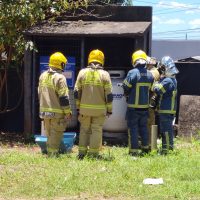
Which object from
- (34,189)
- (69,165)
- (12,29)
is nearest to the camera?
(34,189)

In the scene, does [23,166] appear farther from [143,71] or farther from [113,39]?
[113,39]

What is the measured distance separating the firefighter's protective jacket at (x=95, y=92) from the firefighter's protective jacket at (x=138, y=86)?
52 centimetres

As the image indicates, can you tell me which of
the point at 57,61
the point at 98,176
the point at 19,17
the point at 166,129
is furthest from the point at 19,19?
the point at 98,176

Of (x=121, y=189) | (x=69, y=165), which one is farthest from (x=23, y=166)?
(x=121, y=189)

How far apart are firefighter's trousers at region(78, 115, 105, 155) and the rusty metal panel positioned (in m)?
3.38

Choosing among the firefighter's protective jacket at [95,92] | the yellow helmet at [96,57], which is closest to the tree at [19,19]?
the yellow helmet at [96,57]

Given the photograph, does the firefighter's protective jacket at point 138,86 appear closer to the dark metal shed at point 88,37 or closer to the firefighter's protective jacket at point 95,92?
the firefighter's protective jacket at point 95,92

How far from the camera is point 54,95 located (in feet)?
30.5

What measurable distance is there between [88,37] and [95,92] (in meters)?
3.09

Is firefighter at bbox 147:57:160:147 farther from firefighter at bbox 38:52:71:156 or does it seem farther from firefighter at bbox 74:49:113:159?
firefighter at bbox 38:52:71:156

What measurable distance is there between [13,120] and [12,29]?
2.42 metres

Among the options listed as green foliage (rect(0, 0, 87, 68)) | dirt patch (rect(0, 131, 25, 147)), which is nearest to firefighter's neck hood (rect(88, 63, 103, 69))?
green foliage (rect(0, 0, 87, 68))

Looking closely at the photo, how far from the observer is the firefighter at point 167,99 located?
977cm

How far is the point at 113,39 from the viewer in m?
12.6
